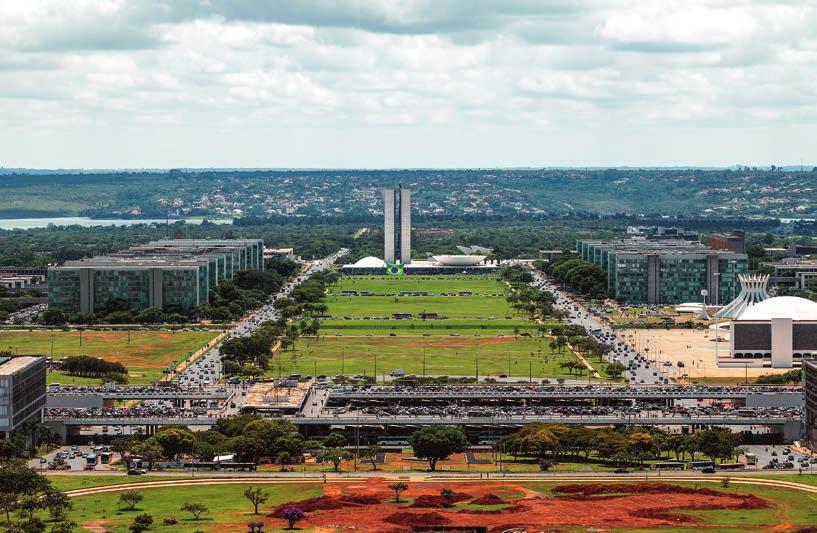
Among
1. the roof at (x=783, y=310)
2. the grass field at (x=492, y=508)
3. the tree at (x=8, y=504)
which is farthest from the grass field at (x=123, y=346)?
the roof at (x=783, y=310)

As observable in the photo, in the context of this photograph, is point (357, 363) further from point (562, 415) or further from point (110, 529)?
point (110, 529)

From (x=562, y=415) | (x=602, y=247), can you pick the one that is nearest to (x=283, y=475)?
(x=562, y=415)

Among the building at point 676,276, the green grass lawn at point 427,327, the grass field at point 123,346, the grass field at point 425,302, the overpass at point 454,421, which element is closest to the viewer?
the overpass at point 454,421

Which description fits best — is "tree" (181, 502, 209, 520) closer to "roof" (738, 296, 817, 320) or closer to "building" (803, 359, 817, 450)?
"building" (803, 359, 817, 450)

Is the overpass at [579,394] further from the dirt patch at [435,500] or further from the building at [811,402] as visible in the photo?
the dirt patch at [435,500]

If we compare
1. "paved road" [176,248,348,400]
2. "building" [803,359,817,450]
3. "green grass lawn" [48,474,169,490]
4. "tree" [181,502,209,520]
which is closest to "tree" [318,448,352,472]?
"green grass lawn" [48,474,169,490]

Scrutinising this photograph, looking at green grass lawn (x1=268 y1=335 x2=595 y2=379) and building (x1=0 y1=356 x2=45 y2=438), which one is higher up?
building (x1=0 y1=356 x2=45 y2=438)
